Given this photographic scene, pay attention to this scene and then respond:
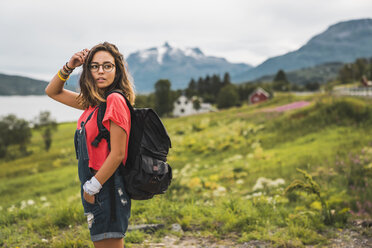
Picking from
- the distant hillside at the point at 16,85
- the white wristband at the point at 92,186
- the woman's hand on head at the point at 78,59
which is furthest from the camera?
the distant hillside at the point at 16,85

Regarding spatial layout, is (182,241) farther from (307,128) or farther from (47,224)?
(307,128)

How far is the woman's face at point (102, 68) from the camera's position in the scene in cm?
235

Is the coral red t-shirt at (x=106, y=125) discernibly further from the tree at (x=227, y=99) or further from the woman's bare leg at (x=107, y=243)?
the tree at (x=227, y=99)

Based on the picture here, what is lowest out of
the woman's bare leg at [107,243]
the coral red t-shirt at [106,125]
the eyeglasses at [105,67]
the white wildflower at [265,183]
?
the white wildflower at [265,183]

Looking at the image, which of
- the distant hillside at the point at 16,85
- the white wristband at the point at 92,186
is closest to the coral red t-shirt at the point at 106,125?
the white wristband at the point at 92,186

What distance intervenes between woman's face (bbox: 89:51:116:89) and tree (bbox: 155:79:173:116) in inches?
3120

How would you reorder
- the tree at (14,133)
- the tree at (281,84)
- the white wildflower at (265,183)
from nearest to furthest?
the white wildflower at (265,183)
the tree at (14,133)
the tree at (281,84)

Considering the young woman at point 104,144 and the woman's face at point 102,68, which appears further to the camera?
the woman's face at point 102,68

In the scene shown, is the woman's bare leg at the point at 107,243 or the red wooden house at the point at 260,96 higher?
the red wooden house at the point at 260,96

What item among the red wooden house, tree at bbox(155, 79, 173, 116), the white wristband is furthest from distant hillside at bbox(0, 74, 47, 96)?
the white wristband

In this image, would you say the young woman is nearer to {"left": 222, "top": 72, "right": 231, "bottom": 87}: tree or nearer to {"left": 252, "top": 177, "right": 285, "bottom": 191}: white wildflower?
{"left": 252, "top": 177, "right": 285, "bottom": 191}: white wildflower

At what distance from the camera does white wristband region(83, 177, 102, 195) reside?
2068 mm

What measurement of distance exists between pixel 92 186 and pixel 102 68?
902mm

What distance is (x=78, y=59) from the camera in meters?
2.48
